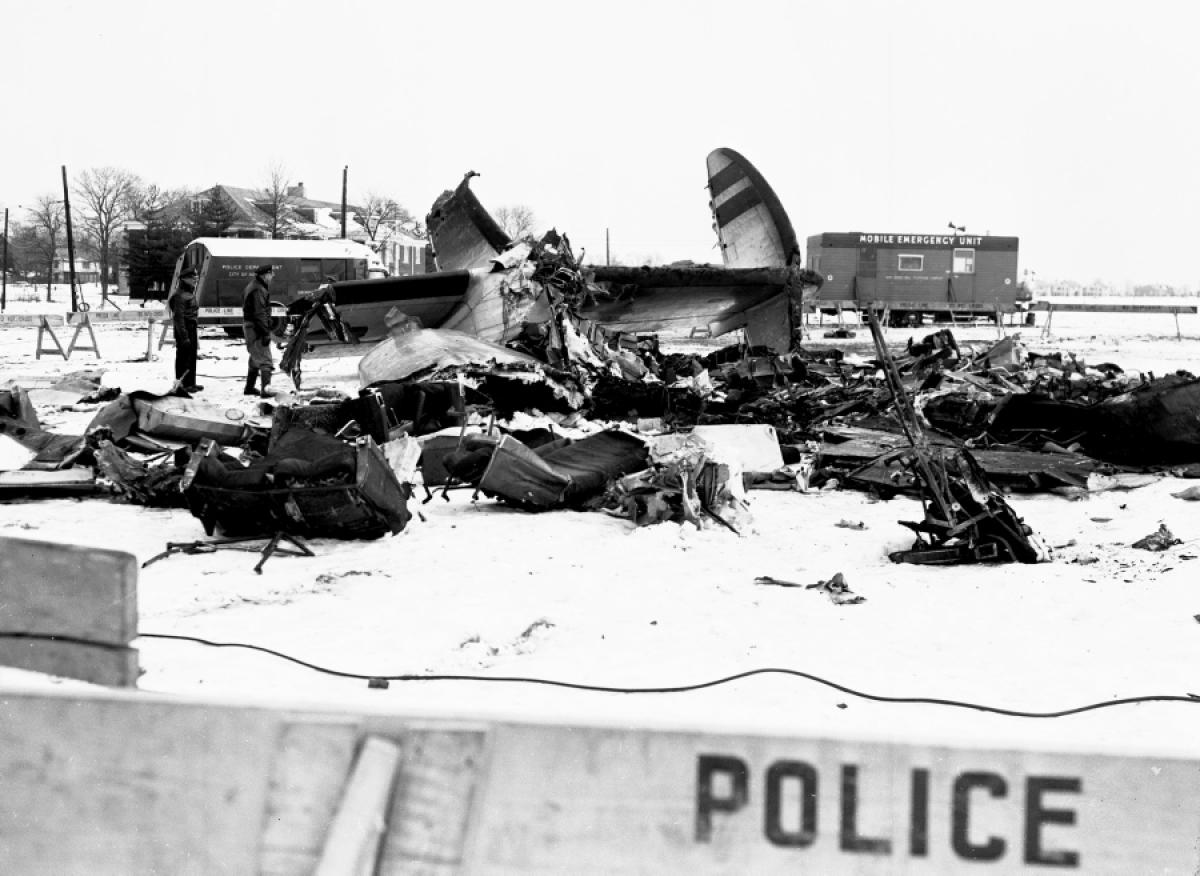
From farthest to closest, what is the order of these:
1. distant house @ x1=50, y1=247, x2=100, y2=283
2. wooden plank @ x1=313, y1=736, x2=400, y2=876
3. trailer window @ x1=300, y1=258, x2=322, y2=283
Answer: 1. distant house @ x1=50, y1=247, x2=100, y2=283
2. trailer window @ x1=300, y1=258, x2=322, y2=283
3. wooden plank @ x1=313, y1=736, x2=400, y2=876

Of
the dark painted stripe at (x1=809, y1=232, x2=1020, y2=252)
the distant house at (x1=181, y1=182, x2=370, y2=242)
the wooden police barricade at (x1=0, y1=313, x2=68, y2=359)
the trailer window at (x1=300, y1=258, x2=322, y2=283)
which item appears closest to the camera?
the wooden police barricade at (x1=0, y1=313, x2=68, y2=359)

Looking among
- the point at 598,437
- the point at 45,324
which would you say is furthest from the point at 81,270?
the point at 598,437

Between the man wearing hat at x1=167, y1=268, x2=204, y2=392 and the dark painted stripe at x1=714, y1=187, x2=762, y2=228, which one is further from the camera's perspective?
the dark painted stripe at x1=714, y1=187, x2=762, y2=228

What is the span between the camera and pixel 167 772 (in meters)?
2.44

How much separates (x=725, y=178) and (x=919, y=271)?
20515mm

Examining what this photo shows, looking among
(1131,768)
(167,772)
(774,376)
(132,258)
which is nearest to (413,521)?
(167,772)

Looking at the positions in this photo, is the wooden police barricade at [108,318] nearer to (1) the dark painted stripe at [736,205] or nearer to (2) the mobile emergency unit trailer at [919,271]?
(1) the dark painted stripe at [736,205]

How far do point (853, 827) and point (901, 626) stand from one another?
147 inches

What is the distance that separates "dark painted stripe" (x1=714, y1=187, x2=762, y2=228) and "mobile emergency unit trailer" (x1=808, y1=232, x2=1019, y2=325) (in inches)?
744

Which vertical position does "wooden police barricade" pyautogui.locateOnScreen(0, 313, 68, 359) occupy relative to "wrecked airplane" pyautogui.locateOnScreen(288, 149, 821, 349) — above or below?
below

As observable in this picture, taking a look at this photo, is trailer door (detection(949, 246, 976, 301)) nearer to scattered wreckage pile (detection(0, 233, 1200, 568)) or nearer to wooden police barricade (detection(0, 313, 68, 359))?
scattered wreckage pile (detection(0, 233, 1200, 568))

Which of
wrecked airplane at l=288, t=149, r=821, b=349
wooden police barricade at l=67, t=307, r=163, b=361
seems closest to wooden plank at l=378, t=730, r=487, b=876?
wrecked airplane at l=288, t=149, r=821, b=349

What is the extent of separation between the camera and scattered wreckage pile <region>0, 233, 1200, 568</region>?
24.6 feet

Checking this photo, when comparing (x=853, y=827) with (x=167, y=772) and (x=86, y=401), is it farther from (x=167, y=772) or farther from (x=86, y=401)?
(x=86, y=401)
